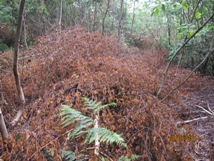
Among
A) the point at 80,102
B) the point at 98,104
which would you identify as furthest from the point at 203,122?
the point at 80,102

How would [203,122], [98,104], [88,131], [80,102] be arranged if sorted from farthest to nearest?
[203,122]
[80,102]
[98,104]
[88,131]

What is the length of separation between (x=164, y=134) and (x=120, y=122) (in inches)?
21.8

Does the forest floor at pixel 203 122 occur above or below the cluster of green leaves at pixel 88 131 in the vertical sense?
below

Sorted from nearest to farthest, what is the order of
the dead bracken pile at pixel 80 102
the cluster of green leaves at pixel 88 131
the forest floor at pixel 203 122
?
the cluster of green leaves at pixel 88 131, the dead bracken pile at pixel 80 102, the forest floor at pixel 203 122

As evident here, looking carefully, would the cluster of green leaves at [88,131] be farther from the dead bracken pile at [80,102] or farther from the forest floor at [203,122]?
the forest floor at [203,122]

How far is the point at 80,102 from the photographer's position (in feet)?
7.77

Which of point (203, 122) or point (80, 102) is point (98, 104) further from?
point (203, 122)

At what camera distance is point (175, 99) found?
335cm

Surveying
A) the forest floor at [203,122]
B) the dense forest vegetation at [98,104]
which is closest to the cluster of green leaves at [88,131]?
the dense forest vegetation at [98,104]

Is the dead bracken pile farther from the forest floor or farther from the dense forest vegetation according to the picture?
the forest floor

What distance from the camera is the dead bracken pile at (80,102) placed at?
68.6 inches

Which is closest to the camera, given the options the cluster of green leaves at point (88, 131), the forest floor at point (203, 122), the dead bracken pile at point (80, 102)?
the cluster of green leaves at point (88, 131)

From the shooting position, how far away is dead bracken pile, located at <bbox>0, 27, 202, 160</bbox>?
1743mm

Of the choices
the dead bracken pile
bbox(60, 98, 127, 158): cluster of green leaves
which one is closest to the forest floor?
the dead bracken pile
